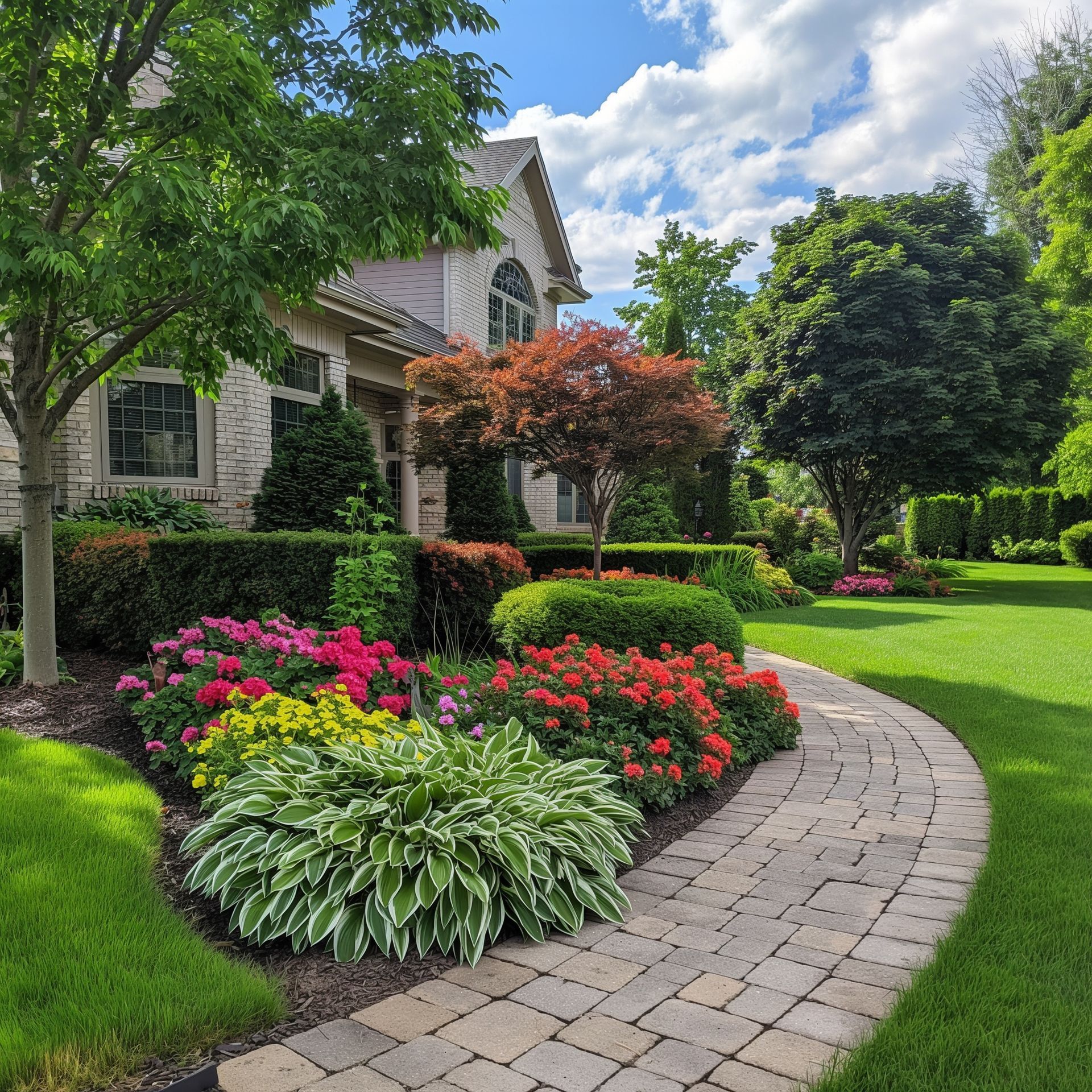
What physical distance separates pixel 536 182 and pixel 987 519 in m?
19.0

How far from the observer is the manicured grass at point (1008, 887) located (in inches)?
73.4

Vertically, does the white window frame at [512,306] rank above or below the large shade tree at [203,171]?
above

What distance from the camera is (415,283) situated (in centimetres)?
1569

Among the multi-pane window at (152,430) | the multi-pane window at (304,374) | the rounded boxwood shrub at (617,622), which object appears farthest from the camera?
the multi-pane window at (304,374)

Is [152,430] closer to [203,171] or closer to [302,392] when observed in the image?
[302,392]

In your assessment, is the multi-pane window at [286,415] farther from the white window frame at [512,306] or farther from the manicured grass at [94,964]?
the manicured grass at [94,964]

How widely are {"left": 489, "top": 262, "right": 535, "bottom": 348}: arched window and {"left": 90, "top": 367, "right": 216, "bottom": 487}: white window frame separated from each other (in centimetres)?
838

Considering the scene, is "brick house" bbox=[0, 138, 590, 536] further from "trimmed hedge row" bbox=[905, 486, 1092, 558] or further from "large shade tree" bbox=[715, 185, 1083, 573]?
"trimmed hedge row" bbox=[905, 486, 1092, 558]

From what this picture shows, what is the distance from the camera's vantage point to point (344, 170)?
4273 mm

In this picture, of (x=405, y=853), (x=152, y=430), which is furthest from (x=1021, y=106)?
(x=405, y=853)

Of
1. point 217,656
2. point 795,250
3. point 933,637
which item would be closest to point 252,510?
point 217,656

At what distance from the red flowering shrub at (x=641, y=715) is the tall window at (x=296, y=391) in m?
6.81

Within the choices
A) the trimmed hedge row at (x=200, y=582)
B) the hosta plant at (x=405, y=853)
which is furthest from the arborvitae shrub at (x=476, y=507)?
the hosta plant at (x=405, y=853)

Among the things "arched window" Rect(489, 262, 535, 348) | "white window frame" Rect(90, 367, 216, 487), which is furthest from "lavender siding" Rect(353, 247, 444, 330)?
"white window frame" Rect(90, 367, 216, 487)
